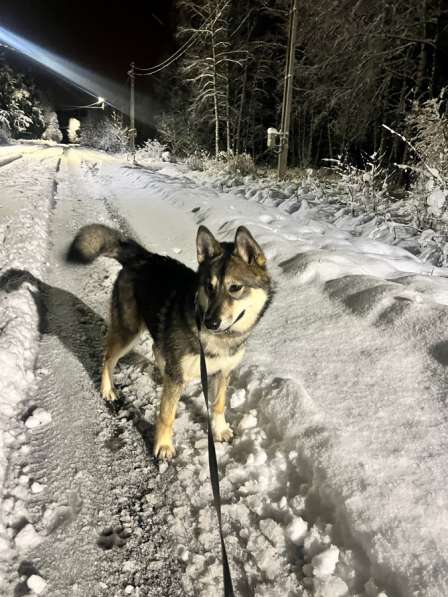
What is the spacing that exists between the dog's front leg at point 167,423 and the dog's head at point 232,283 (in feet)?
1.77

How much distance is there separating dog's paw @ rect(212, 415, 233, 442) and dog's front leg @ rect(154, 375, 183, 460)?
37 centimetres

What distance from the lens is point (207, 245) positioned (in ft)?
9.81

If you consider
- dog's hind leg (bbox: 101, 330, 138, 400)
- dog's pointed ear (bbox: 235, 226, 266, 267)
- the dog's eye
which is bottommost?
dog's hind leg (bbox: 101, 330, 138, 400)

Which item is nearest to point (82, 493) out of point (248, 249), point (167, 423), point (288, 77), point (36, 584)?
point (36, 584)

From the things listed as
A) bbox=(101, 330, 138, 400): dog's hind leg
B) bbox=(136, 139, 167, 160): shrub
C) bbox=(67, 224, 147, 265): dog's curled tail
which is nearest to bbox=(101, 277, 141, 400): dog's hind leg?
bbox=(101, 330, 138, 400): dog's hind leg

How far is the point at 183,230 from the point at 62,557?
21.2 ft

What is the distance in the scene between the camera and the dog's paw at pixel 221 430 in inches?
117

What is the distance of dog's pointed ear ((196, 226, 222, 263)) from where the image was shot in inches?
116

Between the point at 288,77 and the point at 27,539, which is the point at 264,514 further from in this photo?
the point at 288,77

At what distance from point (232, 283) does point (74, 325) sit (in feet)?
7.75

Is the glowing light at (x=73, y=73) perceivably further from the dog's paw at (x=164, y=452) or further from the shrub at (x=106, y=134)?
the dog's paw at (x=164, y=452)

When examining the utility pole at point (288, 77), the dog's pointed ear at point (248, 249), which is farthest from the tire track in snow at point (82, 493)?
the utility pole at point (288, 77)

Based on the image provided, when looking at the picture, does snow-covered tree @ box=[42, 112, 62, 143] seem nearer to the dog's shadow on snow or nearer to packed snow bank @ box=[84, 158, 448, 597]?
the dog's shadow on snow

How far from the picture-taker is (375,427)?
2658 millimetres
